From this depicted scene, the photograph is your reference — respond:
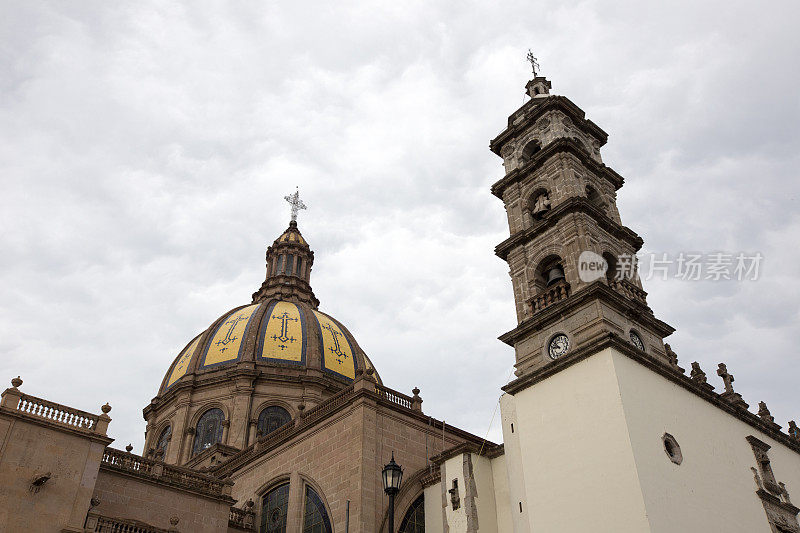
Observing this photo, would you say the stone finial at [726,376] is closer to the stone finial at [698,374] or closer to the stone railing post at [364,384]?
the stone finial at [698,374]

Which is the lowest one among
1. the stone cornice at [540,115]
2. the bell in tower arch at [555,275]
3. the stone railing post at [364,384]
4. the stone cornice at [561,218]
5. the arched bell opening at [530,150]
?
the stone railing post at [364,384]

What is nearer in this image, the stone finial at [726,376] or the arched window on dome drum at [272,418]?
the stone finial at [726,376]

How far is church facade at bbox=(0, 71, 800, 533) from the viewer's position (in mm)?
17141

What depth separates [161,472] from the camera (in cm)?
2272

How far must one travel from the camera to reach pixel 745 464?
800 inches

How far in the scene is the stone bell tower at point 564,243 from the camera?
19562 mm

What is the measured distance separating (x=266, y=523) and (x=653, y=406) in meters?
14.7

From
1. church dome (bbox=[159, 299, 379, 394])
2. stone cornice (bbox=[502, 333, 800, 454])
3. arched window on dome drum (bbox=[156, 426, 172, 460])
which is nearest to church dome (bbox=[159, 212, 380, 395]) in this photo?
church dome (bbox=[159, 299, 379, 394])

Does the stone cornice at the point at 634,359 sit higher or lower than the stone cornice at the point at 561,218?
lower

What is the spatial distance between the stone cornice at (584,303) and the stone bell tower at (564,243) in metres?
0.03

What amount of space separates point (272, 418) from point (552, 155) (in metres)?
21.9

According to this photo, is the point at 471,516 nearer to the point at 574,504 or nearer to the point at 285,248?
the point at 574,504

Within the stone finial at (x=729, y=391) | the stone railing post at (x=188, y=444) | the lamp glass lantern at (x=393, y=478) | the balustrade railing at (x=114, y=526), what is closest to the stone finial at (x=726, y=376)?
the stone finial at (x=729, y=391)

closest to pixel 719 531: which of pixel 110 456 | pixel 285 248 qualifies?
pixel 110 456
